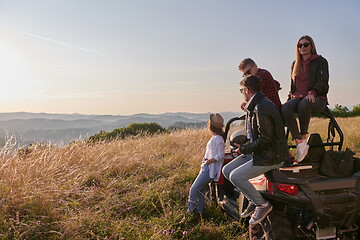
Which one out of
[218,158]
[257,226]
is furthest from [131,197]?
[257,226]

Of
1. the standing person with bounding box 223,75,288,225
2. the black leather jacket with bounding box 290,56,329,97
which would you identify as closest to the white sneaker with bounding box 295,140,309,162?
the standing person with bounding box 223,75,288,225

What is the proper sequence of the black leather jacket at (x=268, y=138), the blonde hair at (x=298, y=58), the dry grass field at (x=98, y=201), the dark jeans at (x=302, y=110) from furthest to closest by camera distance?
the blonde hair at (x=298, y=58) < the dark jeans at (x=302, y=110) < the dry grass field at (x=98, y=201) < the black leather jacket at (x=268, y=138)

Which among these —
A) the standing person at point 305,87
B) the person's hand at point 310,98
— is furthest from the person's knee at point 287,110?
the person's hand at point 310,98

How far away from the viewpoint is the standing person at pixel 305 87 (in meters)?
4.39

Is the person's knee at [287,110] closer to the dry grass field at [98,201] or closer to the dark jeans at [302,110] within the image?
the dark jeans at [302,110]

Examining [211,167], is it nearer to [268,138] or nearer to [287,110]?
[287,110]

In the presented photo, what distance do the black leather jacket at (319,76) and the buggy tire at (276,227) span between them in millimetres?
1880

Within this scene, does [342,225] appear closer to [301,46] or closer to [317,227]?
[317,227]

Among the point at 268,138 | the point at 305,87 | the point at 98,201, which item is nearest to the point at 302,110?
the point at 305,87

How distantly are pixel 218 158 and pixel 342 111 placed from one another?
31027 millimetres

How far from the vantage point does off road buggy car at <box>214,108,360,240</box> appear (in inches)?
135

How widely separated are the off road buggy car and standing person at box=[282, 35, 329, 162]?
1.90 feet

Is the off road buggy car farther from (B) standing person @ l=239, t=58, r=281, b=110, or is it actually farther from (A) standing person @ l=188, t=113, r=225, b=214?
(B) standing person @ l=239, t=58, r=281, b=110

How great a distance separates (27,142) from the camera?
7.55m
